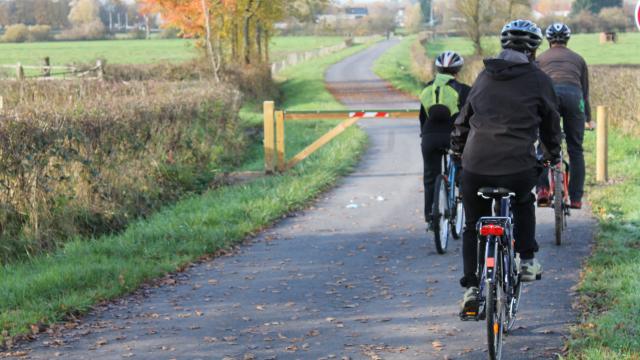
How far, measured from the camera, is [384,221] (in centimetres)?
1242

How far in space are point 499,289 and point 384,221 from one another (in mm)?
6479

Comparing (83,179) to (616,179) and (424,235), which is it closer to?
(424,235)

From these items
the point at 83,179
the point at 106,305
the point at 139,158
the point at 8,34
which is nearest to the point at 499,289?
the point at 106,305

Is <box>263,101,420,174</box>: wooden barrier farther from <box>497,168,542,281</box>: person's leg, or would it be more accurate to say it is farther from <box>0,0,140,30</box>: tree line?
<box>0,0,140,30</box>: tree line

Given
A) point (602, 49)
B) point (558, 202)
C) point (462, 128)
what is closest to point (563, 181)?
point (558, 202)

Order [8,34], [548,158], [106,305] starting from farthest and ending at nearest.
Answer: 1. [8,34]
2. [106,305]
3. [548,158]

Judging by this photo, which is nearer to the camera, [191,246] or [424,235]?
[191,246]

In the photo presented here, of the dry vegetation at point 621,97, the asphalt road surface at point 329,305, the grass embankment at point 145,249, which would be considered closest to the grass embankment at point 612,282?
the asphalt road surface at point 329,305

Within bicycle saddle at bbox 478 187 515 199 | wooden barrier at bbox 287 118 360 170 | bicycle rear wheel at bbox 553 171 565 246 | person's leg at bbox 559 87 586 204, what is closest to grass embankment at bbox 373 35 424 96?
wooden barrier at bbox 287 118 360 170

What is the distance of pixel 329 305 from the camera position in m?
8.01

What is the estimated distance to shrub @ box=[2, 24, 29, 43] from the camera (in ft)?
221

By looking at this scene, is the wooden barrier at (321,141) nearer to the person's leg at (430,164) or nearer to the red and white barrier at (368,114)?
the red and white barrier at (368,114)

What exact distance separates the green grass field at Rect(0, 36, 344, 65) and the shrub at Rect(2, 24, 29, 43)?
1.69ft

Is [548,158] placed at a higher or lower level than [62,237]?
higher
